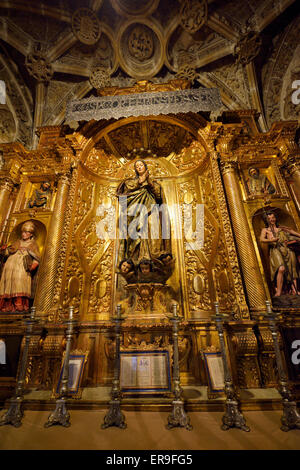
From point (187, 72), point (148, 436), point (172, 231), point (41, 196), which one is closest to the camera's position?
point (148, 436)

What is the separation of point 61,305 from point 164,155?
184 inches

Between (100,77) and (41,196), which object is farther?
(100,77)

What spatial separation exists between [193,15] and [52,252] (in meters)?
7.95

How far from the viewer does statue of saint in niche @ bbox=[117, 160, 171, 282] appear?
462 cm

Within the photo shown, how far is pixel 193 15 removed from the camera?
6.46 meters

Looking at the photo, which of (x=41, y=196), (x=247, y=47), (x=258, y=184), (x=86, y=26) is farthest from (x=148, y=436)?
(x=86, y=26)

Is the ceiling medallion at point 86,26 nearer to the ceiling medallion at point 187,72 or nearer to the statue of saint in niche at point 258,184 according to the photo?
the ceiling medallion at point 187,72

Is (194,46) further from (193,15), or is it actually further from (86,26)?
(86,26)

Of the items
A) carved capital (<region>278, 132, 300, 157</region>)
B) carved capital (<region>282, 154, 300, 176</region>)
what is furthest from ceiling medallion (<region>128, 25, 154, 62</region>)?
carved capital (<region>282, 154, 300, 176</region>)

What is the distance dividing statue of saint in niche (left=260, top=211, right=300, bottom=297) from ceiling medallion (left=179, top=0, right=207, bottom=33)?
6.32 meters

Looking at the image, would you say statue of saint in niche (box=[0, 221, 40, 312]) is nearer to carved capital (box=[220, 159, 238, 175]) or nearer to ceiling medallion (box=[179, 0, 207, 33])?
carved capital (box=[220, 159, 238, 175])

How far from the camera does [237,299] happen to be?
362cm

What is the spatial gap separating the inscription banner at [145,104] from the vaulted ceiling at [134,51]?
2162 mm

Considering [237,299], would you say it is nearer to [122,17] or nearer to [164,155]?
[164,155]
